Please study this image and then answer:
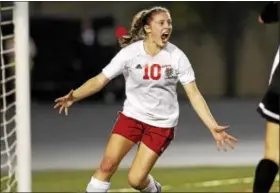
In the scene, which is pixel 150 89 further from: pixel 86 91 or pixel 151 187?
pixel 151 187

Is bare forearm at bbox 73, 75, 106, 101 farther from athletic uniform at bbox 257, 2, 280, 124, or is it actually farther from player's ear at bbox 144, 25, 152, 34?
athletic uniform at bbox 257, 2, 280, 124

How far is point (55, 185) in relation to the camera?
10.5 meters

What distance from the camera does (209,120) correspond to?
634 cm

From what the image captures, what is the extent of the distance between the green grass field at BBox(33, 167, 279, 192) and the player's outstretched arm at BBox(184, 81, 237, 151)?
10.3 ft

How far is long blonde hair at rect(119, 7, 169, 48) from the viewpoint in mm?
6703

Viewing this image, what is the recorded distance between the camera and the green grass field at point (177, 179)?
32.9 ft

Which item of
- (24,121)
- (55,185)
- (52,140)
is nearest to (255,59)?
(52,140)

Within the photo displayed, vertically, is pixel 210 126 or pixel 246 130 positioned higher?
pixel 210 126

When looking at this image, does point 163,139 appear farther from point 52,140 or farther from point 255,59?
point 255,59

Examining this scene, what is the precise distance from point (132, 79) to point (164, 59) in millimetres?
287

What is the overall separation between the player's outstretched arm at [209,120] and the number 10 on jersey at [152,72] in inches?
8.7

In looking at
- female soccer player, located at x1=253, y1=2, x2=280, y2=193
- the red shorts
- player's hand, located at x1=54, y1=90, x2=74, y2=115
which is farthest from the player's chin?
female soccer player, located at x1=253, y1=2, x2=280, y2=193

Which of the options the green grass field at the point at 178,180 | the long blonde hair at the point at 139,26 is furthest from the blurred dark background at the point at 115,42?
the long blonde hair at the point at 139,26

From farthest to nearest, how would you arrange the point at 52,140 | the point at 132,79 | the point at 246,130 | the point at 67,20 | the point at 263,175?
the point at 67,20 → the point at 246,130 → the point at 52,140 → the point at 132,79 → the point at 263,175
